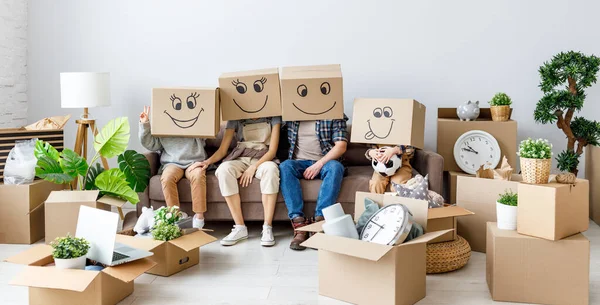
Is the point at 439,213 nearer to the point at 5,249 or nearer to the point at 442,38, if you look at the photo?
the point at 442,38

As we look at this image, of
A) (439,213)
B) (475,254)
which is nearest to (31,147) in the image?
(439,213)

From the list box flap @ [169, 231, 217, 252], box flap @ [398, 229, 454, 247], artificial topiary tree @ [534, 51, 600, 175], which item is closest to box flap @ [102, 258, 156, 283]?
box flap @ [169, 231, 217, 252]

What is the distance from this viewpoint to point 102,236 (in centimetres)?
230

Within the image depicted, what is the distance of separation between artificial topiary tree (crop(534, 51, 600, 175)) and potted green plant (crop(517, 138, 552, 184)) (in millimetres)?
1314

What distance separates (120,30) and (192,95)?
1.20m

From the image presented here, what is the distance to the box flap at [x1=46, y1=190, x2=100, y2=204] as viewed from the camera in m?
3.09

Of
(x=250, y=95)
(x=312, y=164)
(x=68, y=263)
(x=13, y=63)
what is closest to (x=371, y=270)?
(x=68, y=263)

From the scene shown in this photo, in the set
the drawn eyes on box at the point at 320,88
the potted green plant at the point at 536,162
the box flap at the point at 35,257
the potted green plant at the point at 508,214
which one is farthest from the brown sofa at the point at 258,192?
the box flap at the point at 35,257

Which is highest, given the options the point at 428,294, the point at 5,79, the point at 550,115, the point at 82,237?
the point at 5,79

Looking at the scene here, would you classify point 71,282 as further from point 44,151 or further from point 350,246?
point 44,151

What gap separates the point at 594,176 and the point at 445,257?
1589mm

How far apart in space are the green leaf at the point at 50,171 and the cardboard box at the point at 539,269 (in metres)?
2.29

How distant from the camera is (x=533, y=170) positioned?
229cm

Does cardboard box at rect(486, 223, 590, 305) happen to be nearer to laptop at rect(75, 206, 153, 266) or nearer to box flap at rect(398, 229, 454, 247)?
box flap at rect(398, 229, 454, 247)
